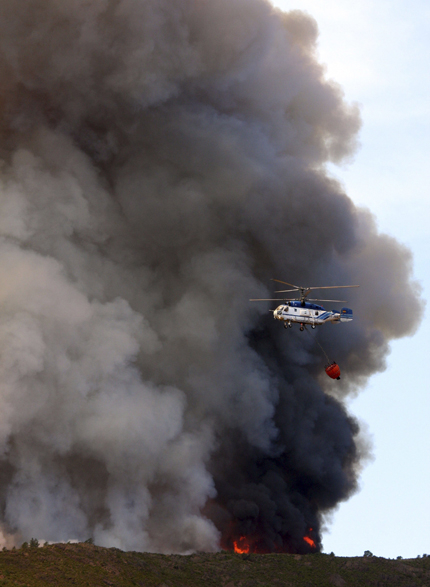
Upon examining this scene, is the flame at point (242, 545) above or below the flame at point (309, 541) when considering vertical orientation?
below

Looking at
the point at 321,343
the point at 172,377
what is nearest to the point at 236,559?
the point at 172,377

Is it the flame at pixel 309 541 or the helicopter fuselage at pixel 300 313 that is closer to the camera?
the helicopter fuselage at pixel 300 313

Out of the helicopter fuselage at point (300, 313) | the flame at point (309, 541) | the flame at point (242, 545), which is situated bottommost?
the flame at point (242, 545)

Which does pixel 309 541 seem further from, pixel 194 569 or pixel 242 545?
pixel 194 569

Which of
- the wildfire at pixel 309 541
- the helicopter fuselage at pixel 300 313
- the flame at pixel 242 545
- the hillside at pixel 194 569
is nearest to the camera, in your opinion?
the hillside at pixel 194 569

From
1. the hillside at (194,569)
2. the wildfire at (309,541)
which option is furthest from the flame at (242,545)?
the hillside at (194,569)

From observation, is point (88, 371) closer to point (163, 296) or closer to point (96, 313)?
point (96, 313)

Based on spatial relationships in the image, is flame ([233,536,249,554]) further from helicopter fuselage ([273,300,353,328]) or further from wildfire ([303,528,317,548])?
helicopter fuselage ([273,300,353,328])

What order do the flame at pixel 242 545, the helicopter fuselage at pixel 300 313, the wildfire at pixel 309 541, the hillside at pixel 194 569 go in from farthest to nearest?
1. the wildfire at pixel 309 541
2. the flame at pixel 242 545
3. the helicopter fuselage at pixel 300 313
4. the hillside at pixel 194 569

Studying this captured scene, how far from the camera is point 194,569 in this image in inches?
3127

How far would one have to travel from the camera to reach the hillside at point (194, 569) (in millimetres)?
68250

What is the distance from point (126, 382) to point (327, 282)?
1259 inches

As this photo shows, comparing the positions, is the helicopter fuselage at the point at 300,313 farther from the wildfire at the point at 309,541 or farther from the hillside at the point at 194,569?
the wildfire at the point at 309,541

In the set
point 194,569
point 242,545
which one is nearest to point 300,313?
point 194,569
